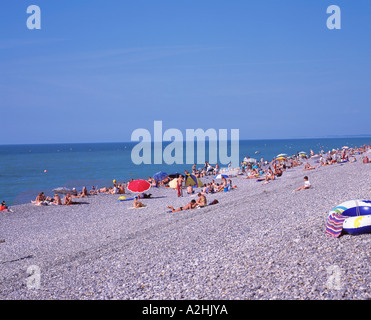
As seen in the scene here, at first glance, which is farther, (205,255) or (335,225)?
(205,255)

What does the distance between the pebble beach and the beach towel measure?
0.16 meters

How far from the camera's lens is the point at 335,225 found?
9125mm

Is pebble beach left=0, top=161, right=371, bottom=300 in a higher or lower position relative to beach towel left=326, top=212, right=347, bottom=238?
lower

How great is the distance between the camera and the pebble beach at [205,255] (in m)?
7.28

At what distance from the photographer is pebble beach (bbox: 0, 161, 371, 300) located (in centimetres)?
728

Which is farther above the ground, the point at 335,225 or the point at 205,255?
the point at 335,225

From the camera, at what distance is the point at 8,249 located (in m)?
14.0

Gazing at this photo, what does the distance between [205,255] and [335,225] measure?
3.40 m

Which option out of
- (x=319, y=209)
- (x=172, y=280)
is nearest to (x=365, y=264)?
(x=172, y=280)

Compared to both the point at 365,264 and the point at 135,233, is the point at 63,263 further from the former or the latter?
the point at 365,264

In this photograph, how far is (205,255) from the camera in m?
9.70

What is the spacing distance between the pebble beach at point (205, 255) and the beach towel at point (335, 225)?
0.52 feet

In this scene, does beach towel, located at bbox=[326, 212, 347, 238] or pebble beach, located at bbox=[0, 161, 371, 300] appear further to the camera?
beach towel, located at bbox=[326, 212, 347, 238]
